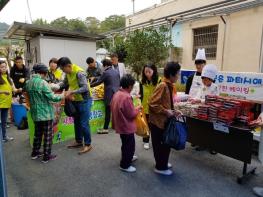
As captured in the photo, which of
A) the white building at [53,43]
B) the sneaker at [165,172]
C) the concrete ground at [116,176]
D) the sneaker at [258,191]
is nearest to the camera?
the sneaker at [258,191]

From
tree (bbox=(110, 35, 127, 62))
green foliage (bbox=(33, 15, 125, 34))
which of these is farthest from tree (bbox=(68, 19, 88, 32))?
tree (bbox=(110, 35, 127, 62))

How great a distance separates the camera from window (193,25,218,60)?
34.3 feet

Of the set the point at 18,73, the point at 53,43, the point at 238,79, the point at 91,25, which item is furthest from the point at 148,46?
the point at 91,25

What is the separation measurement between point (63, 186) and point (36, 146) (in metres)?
1.10

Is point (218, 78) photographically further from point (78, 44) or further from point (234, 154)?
point (78, 44)

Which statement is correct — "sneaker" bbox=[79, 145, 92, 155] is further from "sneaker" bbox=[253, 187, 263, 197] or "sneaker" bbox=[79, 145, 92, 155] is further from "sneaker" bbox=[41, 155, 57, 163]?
"sneaker" bbox=[253, 187, 263, 197]

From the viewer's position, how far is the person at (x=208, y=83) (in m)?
3.60

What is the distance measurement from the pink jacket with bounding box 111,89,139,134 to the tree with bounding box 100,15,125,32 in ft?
132

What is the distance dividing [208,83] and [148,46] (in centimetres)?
596

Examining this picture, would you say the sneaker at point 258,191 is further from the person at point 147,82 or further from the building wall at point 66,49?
the building wall at point 66,49

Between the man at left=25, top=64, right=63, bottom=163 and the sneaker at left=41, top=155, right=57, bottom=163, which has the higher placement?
the man at left=25, top=64, right=63, bottom=163

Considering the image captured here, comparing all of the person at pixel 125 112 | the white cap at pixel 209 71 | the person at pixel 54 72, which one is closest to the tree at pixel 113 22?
the person at pixel 54 72

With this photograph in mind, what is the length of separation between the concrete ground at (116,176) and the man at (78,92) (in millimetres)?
472

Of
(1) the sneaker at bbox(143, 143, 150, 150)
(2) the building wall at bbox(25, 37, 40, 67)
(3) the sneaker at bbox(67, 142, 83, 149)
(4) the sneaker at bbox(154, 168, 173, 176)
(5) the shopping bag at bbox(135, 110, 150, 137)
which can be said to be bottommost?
(4) the sneaker at bbox(154, 168, 173, 176)
